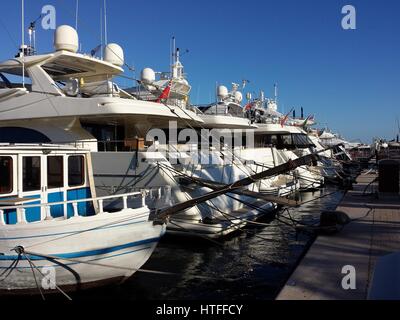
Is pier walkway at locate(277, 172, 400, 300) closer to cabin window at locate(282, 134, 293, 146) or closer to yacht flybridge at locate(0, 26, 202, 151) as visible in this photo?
yacht flybridge at locate(0, 26, 202, 151)

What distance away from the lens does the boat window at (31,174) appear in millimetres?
8031

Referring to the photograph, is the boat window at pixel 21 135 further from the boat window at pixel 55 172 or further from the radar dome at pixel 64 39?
the boat window at pixel 55 172

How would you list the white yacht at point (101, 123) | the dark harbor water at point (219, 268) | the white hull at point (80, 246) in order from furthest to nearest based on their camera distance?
the white yacht at point (101, 123) → the dark harbor water at point (219, 268) → the white hull at point (80, 246)

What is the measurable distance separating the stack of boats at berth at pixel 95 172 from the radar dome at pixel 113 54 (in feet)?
0.16

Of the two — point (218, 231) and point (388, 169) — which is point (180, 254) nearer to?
point (218, 231)

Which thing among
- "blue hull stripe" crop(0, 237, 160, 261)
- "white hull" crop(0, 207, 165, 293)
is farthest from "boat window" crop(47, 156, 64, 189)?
"blue hull stripe" crop(0, 237, 160, 261)

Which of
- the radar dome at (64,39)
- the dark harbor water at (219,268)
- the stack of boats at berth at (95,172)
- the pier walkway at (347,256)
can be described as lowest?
the dark harbor water at (219,268)

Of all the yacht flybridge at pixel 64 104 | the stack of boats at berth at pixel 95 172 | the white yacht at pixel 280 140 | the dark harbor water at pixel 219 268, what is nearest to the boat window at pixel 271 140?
the white yacht at pixel 280 140

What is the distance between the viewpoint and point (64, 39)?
1478 centimetres

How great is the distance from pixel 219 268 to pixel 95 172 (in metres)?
5.66
